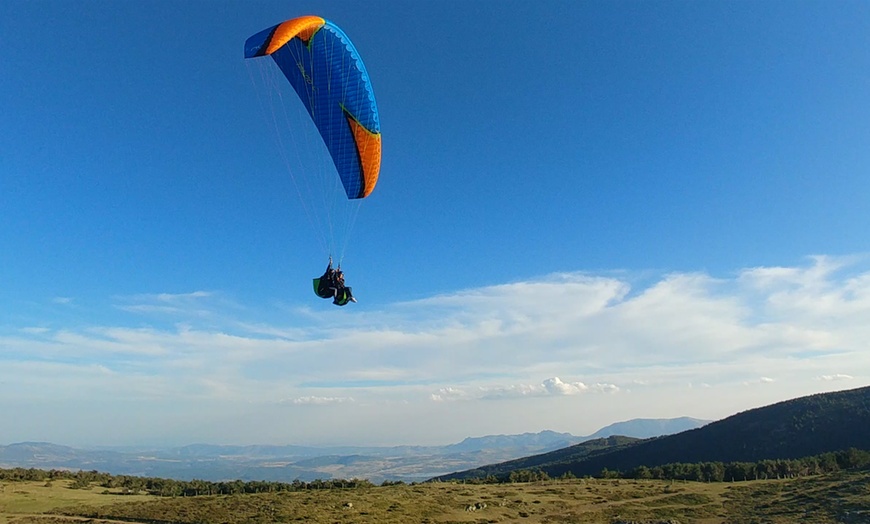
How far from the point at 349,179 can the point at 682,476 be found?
202ft

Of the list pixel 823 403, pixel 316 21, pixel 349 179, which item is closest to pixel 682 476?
pixel 349 179

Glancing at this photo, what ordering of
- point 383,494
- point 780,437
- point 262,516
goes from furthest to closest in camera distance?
point 780,437
point 383,494
point 262,516

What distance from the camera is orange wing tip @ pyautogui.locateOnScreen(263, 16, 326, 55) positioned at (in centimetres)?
1977

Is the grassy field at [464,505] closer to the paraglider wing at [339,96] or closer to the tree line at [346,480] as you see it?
the tree line at [346,480]

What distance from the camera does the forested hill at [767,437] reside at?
97062 millimetres

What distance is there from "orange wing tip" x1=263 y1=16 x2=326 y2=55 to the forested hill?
101 m

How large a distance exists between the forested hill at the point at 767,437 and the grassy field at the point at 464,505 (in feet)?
215

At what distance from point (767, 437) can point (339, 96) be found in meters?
120

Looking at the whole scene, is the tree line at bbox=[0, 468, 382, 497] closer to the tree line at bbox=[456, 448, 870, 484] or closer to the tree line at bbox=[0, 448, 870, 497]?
the tree line at bbox=[0, 448, 870, 497]

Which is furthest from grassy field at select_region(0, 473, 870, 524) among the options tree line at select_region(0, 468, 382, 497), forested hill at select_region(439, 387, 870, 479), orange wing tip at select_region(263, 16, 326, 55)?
forested hill at select_region(439, 387, 870, 479)

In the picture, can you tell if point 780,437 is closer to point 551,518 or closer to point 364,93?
point 551,518

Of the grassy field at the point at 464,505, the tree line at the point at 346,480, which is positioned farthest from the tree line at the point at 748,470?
the grassy field at the point at 464,505

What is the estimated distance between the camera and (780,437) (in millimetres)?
104188

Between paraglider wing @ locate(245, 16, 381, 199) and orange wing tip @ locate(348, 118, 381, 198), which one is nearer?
paraglider wing @ locate(245, 16, 381, 199)
